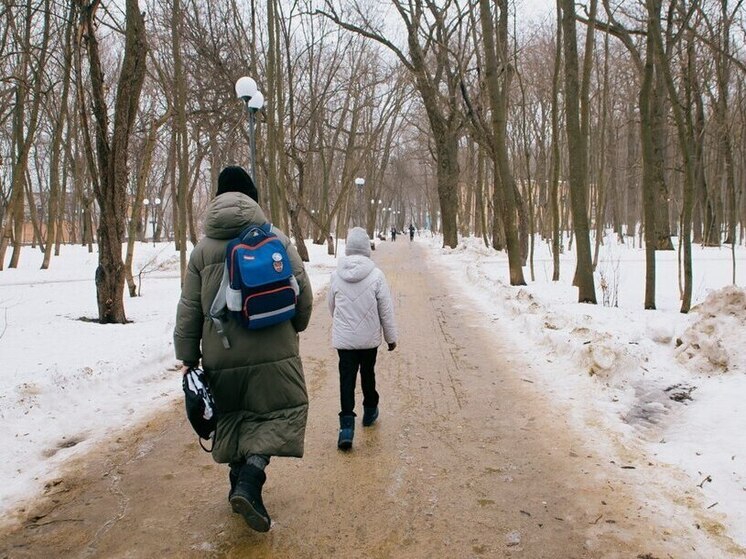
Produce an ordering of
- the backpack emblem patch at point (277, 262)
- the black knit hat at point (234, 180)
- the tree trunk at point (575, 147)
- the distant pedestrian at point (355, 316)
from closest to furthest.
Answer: the backpack emblem patch at point (277, 262) → the black knit hat at point (234, 180) → the distant pedestrian at point (355, 316) → the tree trunk at point (575, 147)

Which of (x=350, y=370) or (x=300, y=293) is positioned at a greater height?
(x=300, y=293)

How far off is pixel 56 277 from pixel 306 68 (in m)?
12.5

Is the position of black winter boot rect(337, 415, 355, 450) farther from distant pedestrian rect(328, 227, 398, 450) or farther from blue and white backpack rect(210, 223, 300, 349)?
blue and white backpack rect(210, 223, 300, 349)

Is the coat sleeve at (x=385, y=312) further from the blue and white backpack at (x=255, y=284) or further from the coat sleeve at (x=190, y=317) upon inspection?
the coat sleeve at (x=190, y=317)

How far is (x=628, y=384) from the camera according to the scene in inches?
219

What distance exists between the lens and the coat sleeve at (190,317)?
10.2 feet

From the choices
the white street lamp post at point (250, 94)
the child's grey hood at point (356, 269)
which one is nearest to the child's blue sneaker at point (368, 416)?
the child's grey hood at point (356, 269)

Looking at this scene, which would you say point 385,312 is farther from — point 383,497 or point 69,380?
point 69,380

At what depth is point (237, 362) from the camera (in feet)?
10.0

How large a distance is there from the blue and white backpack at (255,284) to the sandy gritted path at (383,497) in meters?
1.14

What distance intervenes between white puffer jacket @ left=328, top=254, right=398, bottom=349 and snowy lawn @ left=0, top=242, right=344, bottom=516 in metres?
2.12

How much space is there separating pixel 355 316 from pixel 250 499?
1837 mm

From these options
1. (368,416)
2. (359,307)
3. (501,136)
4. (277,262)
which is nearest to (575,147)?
(501,136)

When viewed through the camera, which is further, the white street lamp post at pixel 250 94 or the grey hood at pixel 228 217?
the white street lamp post at pixel 250 94
